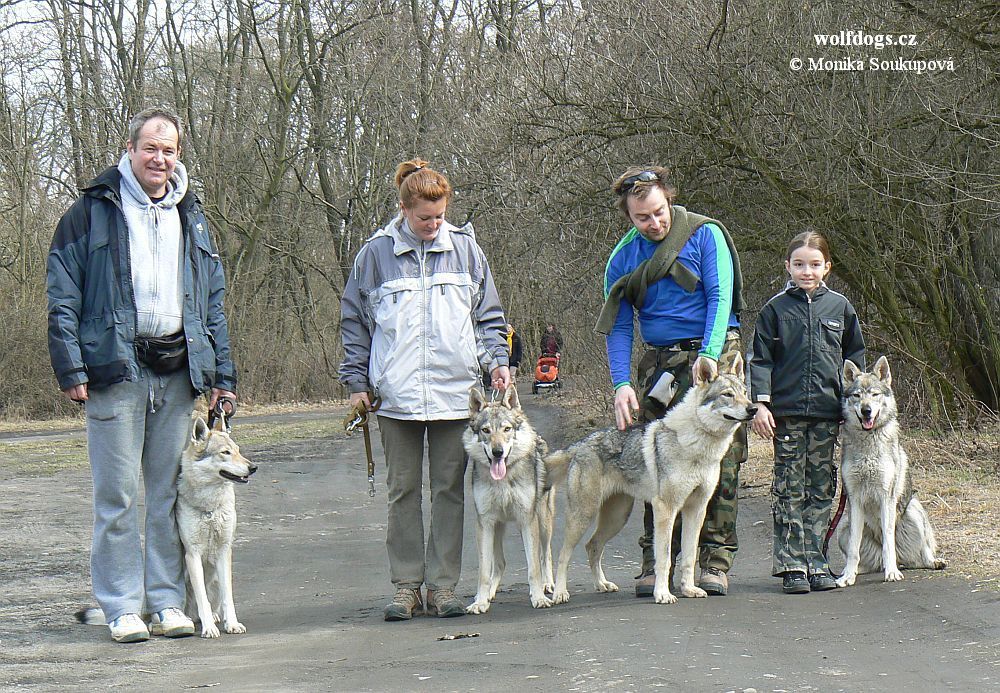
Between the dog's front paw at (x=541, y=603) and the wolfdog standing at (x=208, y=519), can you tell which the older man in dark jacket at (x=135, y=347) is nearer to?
the wolfdog standing at (x=208, y=519)

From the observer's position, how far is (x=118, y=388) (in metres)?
5.82

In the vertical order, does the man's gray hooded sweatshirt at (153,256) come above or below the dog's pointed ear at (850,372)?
above

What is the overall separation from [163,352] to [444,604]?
6.91ft

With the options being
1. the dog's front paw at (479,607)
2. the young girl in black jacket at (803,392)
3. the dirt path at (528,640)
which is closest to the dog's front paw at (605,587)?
the dirt path at (528,640)

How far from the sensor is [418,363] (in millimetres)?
6301

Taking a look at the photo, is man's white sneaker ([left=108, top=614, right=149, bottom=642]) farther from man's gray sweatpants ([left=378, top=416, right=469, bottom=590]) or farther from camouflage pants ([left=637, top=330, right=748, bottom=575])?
camouflage pants ([left=637, top=330, right=748, bottom=575])

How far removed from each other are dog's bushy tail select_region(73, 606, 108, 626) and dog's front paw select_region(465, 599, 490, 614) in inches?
81.2

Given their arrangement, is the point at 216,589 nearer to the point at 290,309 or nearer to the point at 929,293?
the point at 929,293

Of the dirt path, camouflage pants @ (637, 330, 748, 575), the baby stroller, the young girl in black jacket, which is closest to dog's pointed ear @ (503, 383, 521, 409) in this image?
camouflage pants @ (637, 330, 748, 575)

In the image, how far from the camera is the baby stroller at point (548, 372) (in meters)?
29.6

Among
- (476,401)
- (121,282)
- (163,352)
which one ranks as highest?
(121,282)

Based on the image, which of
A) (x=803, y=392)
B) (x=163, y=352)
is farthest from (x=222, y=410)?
(x=803, y=392)

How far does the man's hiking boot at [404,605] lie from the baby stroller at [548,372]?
23211 mm

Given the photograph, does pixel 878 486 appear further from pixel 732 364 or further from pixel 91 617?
pixel 91 617
